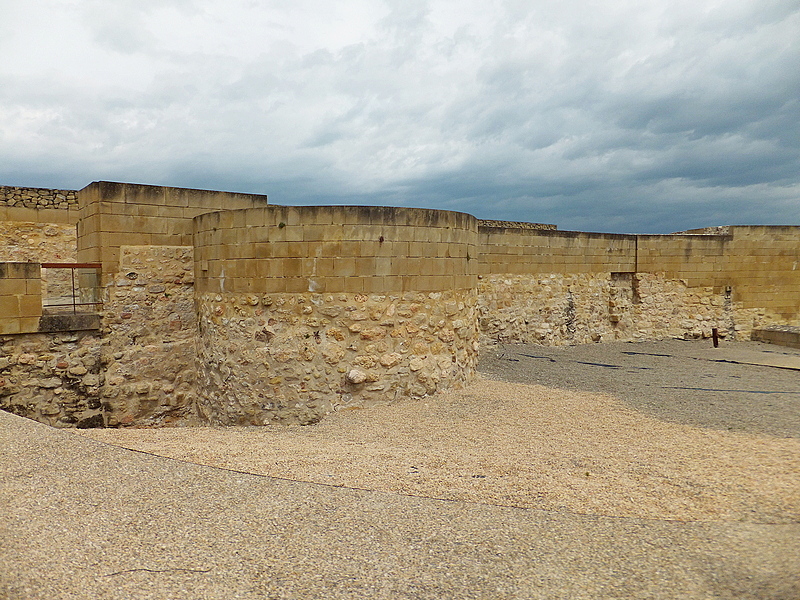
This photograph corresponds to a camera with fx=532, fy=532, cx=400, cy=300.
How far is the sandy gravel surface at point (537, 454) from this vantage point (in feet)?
14.1

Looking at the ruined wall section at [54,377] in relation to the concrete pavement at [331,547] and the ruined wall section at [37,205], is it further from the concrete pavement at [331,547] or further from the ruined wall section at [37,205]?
the ruined wall section at [37,205]

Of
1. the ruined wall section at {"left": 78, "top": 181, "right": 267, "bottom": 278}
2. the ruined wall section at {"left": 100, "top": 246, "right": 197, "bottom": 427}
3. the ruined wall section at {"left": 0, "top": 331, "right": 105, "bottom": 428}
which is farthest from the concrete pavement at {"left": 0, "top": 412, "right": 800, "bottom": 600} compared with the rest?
the ruined wall section at {"left": 78, "top": 181, "right": 267, "bottom": 278}

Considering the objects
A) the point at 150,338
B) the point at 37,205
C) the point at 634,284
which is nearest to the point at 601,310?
the point at 634,284

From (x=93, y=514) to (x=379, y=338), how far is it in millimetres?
4540

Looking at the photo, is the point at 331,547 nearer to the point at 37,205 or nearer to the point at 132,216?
the point at 132,216

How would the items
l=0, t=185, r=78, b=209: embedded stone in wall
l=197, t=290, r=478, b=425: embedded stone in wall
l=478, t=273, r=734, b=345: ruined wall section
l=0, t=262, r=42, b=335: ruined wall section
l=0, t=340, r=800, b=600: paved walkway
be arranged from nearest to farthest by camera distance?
l=0, t=340, r=800, b=600: paved walkway, l=197, t=290, r=478, b=425: embedded stone in wall, l=0, t=262, r=42, b=335: ruined wall section, l=0, t=185, r=78, b=209: embedded stone in wall, l=478, t=273, r=734, b=345: ruined wall section

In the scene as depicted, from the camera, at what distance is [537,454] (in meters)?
5.51

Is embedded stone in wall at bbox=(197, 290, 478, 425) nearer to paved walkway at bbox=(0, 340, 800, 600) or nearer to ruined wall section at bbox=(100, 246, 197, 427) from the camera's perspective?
ruined wall section at bbox=(100, 246, 197, 427)

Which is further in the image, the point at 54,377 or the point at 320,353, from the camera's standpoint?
the point at 54,377

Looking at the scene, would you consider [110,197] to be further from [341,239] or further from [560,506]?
[560,506]

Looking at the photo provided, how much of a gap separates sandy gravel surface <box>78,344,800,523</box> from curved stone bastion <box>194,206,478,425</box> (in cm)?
47

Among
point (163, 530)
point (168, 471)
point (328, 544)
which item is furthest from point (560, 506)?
point (168, 471)

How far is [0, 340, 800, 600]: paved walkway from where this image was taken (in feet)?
9.68

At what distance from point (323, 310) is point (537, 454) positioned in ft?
11.8
